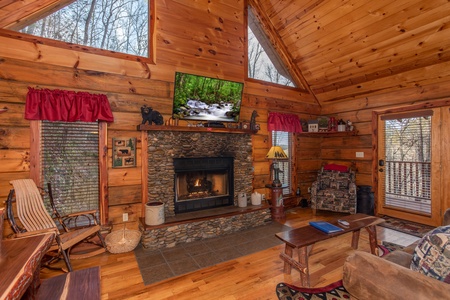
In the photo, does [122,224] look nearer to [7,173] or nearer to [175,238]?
[175,238]

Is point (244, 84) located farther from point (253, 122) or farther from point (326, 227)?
point (326, 227)

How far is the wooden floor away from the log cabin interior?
3 cm

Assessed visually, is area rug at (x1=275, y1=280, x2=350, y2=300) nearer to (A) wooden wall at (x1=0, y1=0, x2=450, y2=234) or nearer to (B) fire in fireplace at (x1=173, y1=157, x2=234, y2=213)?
(B) fire in fireplace at (x1=173, y1=157, x2=234, y2=213)

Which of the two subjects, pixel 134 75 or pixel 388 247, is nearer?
pixel 388 247

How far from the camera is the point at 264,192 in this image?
4734 millimetres

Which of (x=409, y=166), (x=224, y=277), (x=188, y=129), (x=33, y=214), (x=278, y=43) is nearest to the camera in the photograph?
(x=224, y=277)

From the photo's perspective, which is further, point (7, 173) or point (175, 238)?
Answer: point (175, 238)

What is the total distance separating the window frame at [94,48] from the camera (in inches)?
110

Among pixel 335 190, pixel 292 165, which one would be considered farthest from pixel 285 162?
pixel 335 190

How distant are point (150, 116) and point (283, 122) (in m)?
2.84

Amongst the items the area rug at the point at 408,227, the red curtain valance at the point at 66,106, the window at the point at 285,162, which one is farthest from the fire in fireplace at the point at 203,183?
the area rug at the point at 408,227

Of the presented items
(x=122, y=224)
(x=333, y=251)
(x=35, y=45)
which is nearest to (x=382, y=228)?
(x=333, y=251)

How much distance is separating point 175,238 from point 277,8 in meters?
4.55

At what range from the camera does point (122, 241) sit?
9.76 feet
